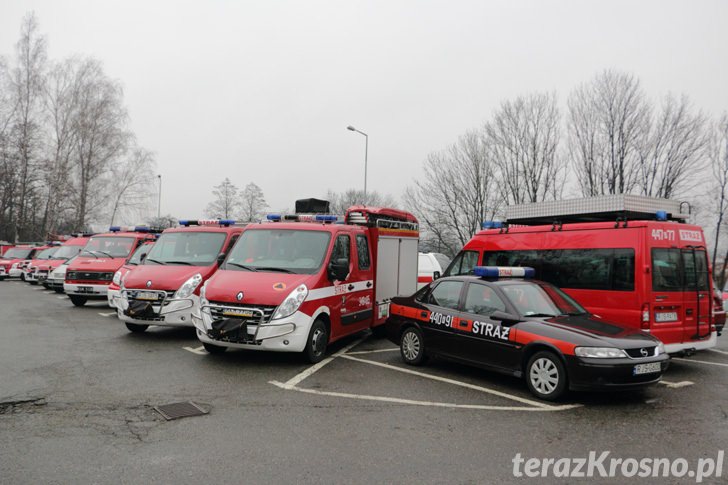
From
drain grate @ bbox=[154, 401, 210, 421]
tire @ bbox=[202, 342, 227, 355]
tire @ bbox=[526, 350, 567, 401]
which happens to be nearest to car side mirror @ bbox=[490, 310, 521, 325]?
tire @ bbox=[526, 350, 567, 401]

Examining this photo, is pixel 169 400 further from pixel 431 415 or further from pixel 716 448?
pixel 716 448

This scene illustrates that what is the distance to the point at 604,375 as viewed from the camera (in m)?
5.80


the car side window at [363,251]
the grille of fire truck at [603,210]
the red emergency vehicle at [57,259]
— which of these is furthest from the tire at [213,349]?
the red emergency vehicle at [57,259]

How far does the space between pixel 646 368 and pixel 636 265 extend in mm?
2339

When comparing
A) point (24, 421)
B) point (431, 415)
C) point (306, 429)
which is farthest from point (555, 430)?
point (24, 421)

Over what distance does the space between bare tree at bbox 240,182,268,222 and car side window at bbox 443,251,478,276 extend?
4058 cm

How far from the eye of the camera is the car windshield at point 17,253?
92.4ft

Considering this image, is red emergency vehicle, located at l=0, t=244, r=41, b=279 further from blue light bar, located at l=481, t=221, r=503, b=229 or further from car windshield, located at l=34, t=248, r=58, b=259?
blue light bar, located at l=481, t=221, r=503, b=229

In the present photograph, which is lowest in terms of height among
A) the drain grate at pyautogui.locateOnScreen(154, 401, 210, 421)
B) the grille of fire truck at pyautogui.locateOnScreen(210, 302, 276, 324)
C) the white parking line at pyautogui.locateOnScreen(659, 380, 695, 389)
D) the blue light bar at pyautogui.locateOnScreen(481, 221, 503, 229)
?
the drain grate at pyautogui.locateOnScreen(154, 401, 210, 421)

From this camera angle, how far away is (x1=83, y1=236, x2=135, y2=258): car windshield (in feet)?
50.9

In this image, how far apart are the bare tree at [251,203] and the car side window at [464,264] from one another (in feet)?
133

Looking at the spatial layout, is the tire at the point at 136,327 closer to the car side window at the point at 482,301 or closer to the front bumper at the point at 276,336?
the front bumper at the point at 276,336

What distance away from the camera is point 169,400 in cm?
599

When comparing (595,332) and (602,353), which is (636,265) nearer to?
Result: (595,332)
